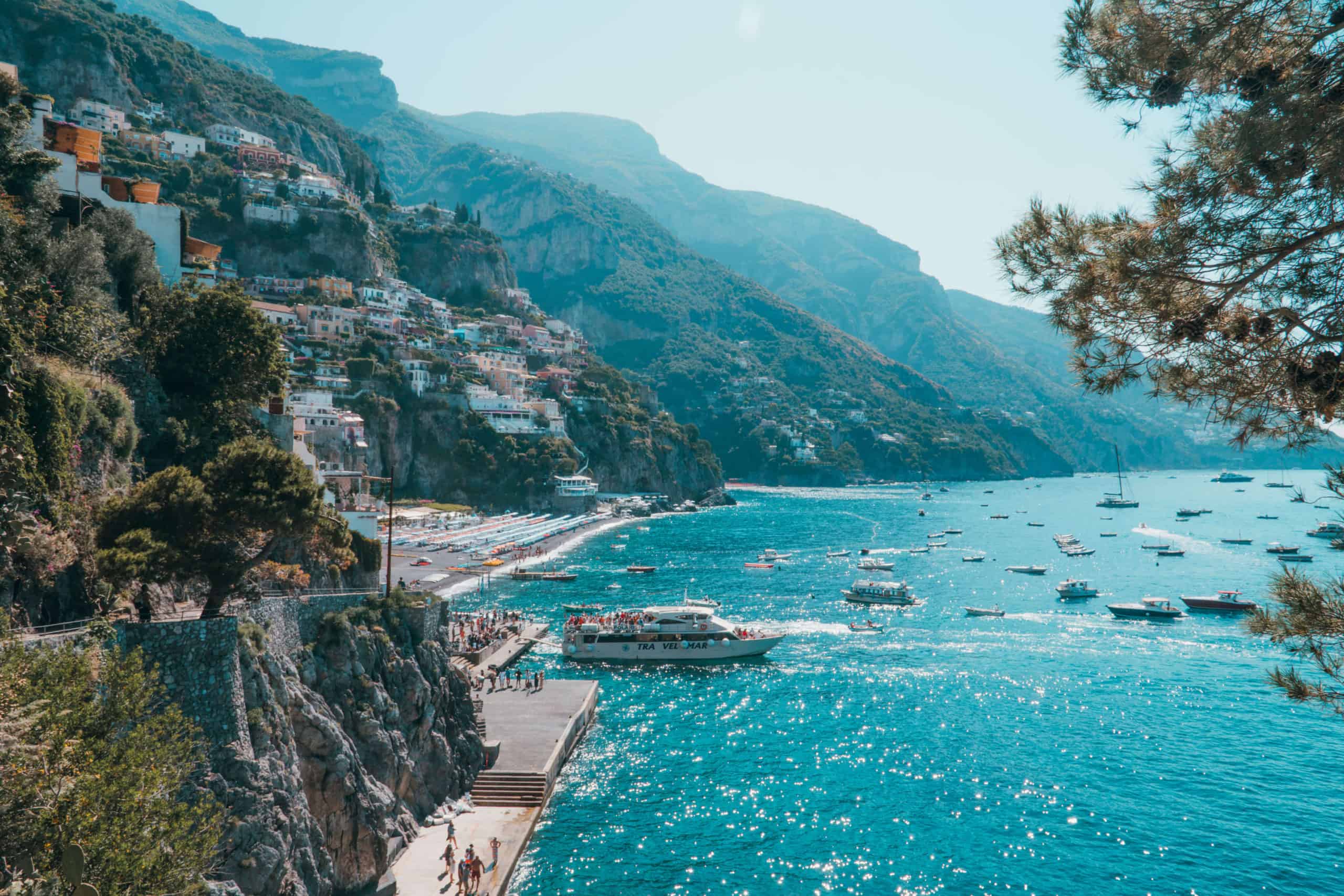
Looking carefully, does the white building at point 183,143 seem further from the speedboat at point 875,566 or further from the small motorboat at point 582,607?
the speedboat at point 875,566

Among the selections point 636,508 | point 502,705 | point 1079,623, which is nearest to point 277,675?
point 502,705

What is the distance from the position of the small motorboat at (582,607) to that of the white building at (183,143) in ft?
318

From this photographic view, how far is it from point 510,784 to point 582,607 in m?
31.4

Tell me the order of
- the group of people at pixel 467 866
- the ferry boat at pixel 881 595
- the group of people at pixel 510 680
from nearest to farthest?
1. the group of people at pixel 467 866
2. the group of people at pixel 510 680
3. the ferry boat at pixel 881 595

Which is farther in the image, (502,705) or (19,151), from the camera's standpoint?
(502,705)

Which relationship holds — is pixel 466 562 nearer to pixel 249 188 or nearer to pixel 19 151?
pixel 19 151

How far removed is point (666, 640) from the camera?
1889 inches

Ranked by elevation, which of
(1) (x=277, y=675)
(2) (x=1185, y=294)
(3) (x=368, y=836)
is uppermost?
(2) (x=1185, y=294)

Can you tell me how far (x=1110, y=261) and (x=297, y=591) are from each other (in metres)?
22.3

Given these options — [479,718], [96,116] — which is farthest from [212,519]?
[96,116]

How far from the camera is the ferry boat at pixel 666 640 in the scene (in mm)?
47438

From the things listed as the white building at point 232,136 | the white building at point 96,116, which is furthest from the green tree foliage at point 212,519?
the white building at point 232,136

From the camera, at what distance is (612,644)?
47.5m

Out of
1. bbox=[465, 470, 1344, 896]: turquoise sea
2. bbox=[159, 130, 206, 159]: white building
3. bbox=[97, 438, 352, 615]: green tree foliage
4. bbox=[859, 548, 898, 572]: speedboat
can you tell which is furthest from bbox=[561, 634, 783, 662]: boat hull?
bbox=[159, 130, 206, 159]: white building
